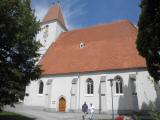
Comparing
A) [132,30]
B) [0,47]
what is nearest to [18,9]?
[0,47]

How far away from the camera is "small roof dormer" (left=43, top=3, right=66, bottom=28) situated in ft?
130

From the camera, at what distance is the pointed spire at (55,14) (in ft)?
130

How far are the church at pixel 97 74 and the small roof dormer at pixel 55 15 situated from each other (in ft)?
17.8

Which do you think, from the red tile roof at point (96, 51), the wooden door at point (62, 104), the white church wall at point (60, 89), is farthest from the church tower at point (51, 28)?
the wooden door at point (62, 104)

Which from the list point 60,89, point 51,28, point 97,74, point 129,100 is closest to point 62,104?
point 60,89

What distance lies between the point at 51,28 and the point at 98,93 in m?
16.9

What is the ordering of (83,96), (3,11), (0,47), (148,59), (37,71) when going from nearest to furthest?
(3,11) < (0,47) < (37,71) < (148,59) < (83,96)

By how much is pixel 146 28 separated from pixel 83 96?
13.5 m

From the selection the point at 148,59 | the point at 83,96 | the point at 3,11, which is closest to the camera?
the point at 3,11

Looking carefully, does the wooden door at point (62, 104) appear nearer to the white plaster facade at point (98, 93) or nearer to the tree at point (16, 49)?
the white plaster facade at point (98, 93)

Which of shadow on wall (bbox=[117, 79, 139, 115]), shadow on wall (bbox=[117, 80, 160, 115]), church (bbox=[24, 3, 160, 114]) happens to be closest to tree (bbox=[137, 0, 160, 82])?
church (bbox=[24, 3, 160, 114])

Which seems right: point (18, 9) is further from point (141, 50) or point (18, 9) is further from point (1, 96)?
point (141, 50)

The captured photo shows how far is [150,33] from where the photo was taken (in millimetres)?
17219

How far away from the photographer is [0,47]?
15.4m
